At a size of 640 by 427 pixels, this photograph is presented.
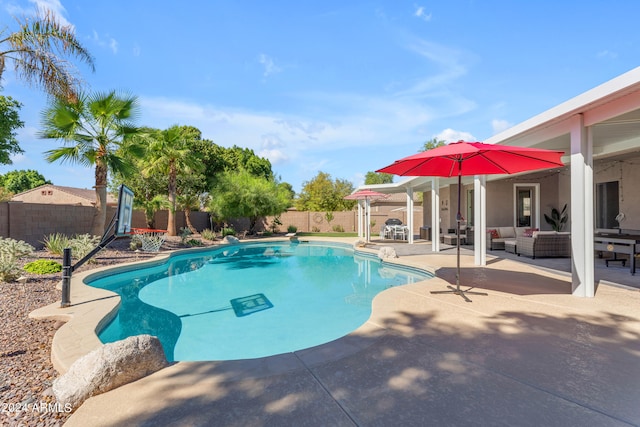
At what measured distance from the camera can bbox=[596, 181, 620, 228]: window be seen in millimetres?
9498

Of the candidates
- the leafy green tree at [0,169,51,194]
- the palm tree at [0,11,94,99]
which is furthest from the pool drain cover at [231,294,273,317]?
the leafy green tree at [0,169,51,194]

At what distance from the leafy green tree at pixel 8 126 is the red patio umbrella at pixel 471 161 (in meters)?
20.2

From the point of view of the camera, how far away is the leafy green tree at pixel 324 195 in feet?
96.4

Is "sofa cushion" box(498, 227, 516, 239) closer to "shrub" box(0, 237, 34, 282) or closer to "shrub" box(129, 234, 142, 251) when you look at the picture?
"shrub" box(129, 234, 142, 251)

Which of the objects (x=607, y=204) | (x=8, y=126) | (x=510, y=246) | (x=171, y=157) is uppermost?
(x=8, y=126)

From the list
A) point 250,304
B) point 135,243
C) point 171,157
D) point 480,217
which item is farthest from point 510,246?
point 171,157

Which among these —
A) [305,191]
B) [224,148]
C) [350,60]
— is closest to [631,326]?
[350,60]

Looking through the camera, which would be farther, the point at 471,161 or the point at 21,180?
the point at 21,180

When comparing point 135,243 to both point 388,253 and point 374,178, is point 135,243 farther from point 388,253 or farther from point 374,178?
point 374,178

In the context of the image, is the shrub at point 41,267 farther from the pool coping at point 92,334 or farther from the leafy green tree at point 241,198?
the leafy green tree at point 241,198

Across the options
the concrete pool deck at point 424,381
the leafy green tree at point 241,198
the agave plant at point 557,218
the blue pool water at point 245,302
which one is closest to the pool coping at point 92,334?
the concrete pool deck at point 424,381

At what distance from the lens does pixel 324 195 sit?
30047mm

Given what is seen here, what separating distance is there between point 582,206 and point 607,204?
7033mm

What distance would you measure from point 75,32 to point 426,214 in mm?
17285
